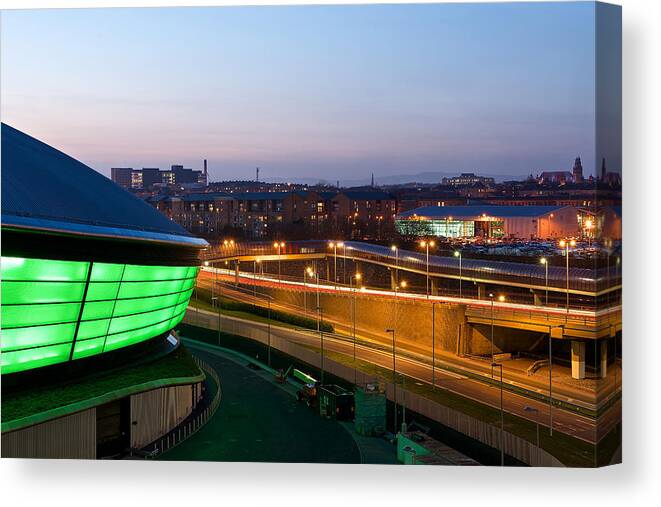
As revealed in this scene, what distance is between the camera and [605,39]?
2078 centimetres

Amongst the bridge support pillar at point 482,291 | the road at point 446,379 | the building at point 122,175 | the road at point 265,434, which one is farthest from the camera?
the bridge support pillar at point 482,291

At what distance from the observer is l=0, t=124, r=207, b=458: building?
24.0 meters

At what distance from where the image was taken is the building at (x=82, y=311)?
24.0m

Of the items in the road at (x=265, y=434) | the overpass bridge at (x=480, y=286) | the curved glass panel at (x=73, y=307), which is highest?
the curved glass panel at (x=73, y=307)

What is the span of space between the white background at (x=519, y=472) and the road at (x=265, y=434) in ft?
14.6

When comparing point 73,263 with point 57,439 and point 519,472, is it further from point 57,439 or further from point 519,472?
point 519,472

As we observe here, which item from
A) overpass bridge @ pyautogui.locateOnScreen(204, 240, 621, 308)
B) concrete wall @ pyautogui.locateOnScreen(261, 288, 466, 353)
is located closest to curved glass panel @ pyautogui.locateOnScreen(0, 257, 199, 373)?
concrete wall @ pyautogui.locateOnScreen(261, 288, 466, 353)

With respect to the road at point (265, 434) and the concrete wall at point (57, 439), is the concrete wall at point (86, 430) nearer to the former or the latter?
the concrete wall at point (57, 439)

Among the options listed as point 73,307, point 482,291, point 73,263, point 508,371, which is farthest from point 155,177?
point 73,263

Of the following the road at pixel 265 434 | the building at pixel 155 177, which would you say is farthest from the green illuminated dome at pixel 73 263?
the building at pixel 155 177

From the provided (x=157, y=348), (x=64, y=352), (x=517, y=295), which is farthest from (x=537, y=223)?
(x=64, y=352)

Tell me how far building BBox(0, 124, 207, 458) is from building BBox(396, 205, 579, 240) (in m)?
45.7

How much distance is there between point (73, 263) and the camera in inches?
1001

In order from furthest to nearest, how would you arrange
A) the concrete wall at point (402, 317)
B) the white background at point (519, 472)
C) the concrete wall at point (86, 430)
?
the concrete wall at point (402, 317)
the concrete wall at point (86, 430)
the white background at point (519, 472)
